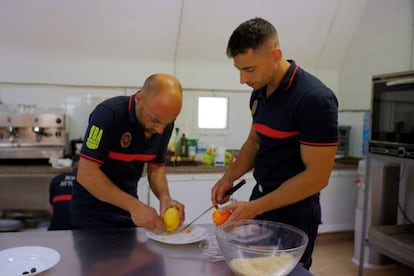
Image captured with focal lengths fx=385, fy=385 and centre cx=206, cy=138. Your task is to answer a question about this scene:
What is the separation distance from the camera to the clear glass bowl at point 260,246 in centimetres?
99

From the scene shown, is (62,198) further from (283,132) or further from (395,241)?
(395,241)

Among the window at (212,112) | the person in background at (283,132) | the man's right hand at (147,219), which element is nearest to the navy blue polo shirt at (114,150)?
the man's right hand at (147,219)

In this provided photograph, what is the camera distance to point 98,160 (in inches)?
54.1

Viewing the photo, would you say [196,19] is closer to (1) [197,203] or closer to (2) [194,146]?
(2) [194,146]

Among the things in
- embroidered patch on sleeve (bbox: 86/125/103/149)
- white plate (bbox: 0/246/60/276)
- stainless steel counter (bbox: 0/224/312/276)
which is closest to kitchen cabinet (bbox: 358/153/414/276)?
stainless steel counter (bbox: 0/224/312/276)

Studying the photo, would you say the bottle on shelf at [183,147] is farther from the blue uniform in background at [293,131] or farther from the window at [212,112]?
the blue uniform in background at [293,131]

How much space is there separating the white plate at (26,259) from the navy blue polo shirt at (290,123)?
0.80 m

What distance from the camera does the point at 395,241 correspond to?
8.59 ft

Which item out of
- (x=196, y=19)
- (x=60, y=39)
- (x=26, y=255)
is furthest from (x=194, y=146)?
(x=26, y=255)

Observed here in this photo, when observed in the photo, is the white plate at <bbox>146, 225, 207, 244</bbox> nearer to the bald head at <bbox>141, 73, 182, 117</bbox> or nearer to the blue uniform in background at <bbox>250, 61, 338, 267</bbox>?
the blue uniform in background at <bbox>250, 61, 338, 267</bbox>

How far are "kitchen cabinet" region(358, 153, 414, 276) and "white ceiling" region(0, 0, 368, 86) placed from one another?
1342 millimetres

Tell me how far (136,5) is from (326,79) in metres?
2.00

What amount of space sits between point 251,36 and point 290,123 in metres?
0.33

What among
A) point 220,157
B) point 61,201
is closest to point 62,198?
point 61,201
